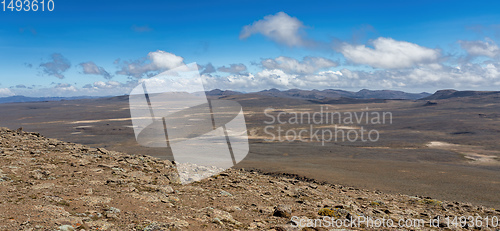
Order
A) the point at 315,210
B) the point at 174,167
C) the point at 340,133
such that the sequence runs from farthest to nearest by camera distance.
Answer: the point at 340,133, the point at 174,167, the point at 315,210

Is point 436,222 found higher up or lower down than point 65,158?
lower down

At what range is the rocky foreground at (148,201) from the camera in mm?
6324

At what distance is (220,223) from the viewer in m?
7.04

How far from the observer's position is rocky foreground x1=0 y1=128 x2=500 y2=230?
6.32 meters

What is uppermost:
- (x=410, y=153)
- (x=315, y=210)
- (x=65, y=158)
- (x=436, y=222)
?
(x=65, y=158)

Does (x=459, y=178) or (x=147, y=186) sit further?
(x=459, y=178)

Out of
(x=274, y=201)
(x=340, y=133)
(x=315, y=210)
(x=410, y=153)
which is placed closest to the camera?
(x=315, y=210)

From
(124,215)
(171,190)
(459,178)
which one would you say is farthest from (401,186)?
(124,215)

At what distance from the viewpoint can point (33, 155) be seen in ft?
36.0

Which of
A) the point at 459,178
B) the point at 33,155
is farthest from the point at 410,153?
the point at 33,155

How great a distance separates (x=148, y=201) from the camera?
784 cm

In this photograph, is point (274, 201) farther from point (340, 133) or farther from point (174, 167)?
point (340, 133)

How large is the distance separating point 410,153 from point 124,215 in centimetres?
3907

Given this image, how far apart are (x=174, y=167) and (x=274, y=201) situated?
5.05 meters
